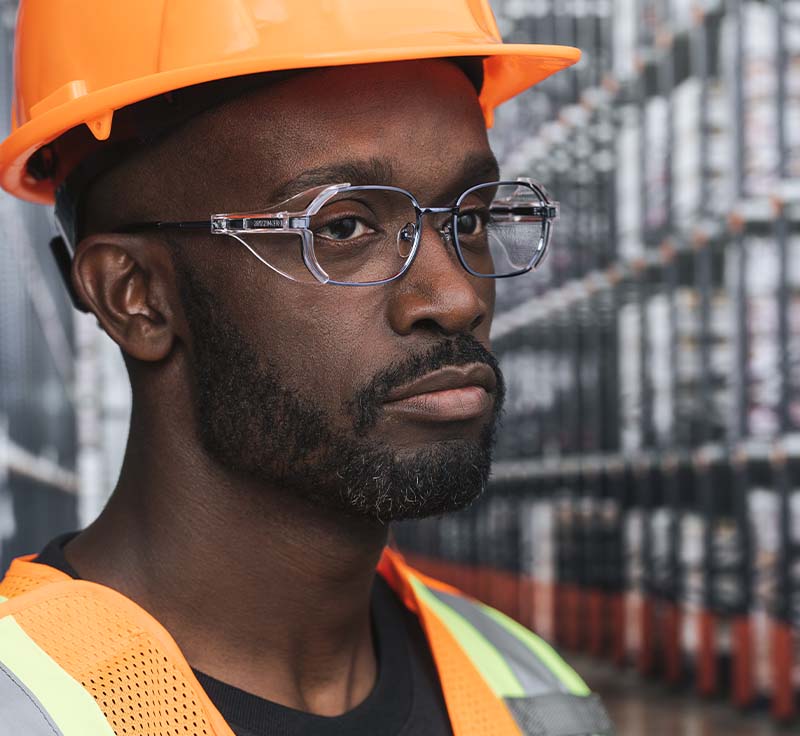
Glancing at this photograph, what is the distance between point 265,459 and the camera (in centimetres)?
144

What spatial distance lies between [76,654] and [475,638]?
624mm

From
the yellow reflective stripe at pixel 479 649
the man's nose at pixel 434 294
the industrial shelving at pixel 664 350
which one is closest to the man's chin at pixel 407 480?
the man's nose at pixel 434 294

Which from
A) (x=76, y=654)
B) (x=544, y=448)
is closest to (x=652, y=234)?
(x=544, y=448)

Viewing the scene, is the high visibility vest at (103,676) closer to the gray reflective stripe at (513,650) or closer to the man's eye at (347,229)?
the gray reflective stripe at (513,650)

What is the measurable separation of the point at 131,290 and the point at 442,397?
38cm

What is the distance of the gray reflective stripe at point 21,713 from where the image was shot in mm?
1178

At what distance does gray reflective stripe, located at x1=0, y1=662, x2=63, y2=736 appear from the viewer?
1.18m

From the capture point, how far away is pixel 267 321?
1.42 meters

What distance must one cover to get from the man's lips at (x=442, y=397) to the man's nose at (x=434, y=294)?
1.9 inches

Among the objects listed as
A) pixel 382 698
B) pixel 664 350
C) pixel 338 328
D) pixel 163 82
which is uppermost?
pixel 163 82

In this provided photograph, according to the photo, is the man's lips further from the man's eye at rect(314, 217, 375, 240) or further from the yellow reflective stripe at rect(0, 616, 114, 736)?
the yellow reflective stripe at rect(0, 616, 114, 736)

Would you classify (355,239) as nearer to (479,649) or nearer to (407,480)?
(407,480)

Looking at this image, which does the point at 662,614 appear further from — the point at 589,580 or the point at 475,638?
the point at 475,638

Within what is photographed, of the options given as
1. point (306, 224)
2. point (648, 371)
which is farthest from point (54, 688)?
point (648, 371)
